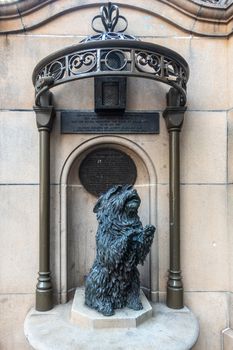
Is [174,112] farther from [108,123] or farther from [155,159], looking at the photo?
[108,123]

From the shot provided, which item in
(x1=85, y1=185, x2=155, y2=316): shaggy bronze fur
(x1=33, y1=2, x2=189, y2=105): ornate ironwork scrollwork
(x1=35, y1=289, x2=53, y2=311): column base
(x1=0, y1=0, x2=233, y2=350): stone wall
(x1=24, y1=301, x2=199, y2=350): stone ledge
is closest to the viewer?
(x1=24, y1=301, x2=199, y2=350): stone ledge

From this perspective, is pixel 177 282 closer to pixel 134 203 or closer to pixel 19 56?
pixel 134 203

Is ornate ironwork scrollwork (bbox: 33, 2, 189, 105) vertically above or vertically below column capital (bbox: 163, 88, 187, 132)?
above

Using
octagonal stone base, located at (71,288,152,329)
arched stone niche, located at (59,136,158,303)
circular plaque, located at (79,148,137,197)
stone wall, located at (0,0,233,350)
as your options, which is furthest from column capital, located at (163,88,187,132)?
octagonal stone base, located at (71,288,152,329)

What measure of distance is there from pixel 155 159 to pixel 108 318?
212cm

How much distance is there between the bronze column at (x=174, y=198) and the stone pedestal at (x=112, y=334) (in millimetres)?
310

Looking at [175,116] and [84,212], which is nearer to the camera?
[175,116]

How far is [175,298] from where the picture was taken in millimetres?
3729

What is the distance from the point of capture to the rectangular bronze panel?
12.8 ft

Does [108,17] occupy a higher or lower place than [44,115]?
higher

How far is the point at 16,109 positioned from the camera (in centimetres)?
394

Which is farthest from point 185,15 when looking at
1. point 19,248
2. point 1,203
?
point 19,248

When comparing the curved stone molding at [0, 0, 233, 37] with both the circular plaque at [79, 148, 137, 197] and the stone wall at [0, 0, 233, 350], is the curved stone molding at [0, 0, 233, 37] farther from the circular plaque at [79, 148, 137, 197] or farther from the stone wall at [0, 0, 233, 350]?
the circular plaque at [79, 148, 137, 197]

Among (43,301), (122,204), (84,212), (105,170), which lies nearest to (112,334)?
(43,301)
